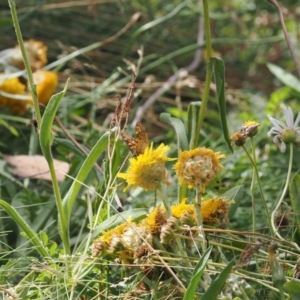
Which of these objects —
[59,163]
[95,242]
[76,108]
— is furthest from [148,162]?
[76,108]

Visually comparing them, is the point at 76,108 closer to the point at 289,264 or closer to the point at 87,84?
the point at 87,84

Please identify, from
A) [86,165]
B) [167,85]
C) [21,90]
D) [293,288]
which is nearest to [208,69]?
[86,165]

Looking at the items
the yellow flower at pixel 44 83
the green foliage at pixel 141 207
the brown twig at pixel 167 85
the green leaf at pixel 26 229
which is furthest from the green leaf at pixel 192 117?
the yellow flower at pixel 44 83

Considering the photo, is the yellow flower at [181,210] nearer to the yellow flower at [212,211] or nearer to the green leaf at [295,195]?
the yellow flower at [212,211]

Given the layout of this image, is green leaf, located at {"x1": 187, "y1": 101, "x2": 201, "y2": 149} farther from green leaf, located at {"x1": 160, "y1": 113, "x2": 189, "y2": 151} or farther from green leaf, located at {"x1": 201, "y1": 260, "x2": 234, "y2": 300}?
green leaf, located at {"x1": 201, "y1": 260, "x2": 234, "y2": 300}

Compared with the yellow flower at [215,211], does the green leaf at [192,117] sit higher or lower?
higher

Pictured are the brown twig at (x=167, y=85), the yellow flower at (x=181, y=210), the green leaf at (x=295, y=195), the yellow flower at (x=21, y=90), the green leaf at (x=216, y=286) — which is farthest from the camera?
the brown twig at (x=167, y=85)

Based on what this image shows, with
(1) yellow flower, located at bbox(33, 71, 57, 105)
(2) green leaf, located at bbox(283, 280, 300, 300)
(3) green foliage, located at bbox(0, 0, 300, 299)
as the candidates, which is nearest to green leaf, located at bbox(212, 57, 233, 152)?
(3) green foliage, located at bbox(0, 0, 300, 299)
